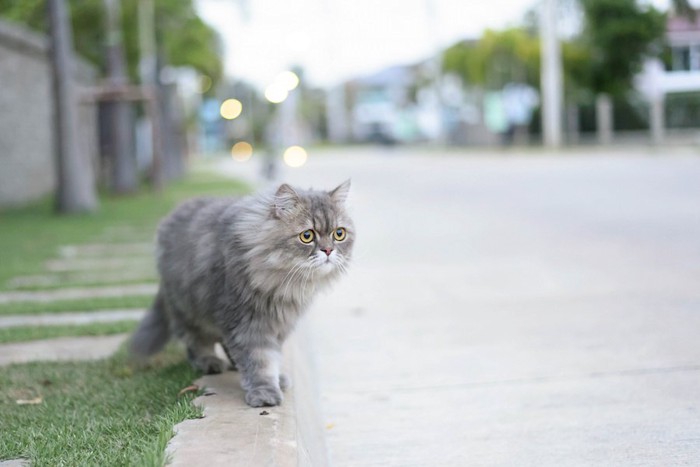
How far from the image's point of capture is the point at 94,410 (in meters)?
4.52

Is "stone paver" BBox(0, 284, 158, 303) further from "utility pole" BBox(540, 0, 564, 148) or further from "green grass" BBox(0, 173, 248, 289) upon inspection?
"utility pole" BBox(540, 0, 564, 148)

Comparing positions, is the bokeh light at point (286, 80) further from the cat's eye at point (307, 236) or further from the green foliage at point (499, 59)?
the green foliage at point (499, 59)

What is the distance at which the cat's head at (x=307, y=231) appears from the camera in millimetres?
4363

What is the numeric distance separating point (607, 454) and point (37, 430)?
2621 mm

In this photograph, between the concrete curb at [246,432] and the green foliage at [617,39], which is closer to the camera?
the concrete curb at [246,432]

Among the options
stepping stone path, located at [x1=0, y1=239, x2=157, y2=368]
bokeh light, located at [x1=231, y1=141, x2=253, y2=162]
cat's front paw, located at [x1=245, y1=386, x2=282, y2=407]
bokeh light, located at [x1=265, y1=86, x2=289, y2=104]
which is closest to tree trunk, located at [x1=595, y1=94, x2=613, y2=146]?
bokeh light, located at [x1=265, y1=86, x2=289, y2=104]

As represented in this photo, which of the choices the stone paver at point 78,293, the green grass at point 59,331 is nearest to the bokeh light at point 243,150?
the stone paver at point 78,293

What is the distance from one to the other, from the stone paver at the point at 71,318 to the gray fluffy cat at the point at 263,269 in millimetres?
2323

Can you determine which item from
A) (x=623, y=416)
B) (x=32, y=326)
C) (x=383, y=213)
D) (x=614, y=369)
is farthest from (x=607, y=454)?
(x=383, y=213)

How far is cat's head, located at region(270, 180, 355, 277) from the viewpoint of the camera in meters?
4.36

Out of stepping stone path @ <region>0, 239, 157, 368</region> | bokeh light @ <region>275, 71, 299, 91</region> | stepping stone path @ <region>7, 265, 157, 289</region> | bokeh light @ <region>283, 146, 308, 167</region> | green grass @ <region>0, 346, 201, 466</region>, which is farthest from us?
bokeh light @ <region>283, 146, 308, 167</region>

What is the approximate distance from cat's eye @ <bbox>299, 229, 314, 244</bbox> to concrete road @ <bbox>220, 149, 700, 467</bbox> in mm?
970

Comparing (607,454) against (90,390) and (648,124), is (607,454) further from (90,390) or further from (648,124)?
(648,124)

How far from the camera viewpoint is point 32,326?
6758 millimetres
